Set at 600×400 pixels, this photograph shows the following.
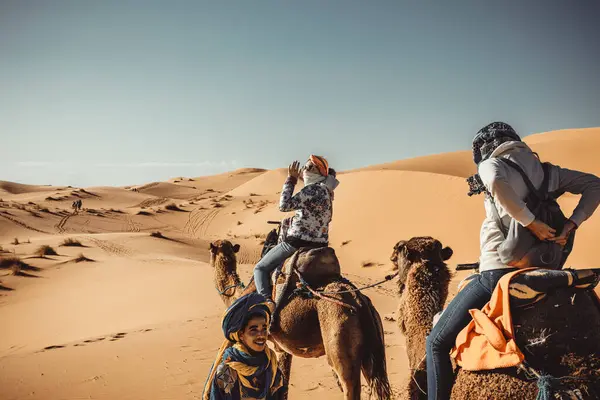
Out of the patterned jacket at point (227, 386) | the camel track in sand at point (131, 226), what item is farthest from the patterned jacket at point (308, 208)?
the camel track in sand at point (131, 226)

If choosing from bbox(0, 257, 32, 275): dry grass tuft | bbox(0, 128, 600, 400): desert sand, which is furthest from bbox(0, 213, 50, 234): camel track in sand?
bbox(0, 257, 32, 275): dry grass tuft

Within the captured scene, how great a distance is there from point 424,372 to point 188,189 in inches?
3186

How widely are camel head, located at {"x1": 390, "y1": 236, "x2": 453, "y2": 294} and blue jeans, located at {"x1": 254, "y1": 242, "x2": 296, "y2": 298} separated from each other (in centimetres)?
184

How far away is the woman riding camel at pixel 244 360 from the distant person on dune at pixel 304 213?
7.27ft

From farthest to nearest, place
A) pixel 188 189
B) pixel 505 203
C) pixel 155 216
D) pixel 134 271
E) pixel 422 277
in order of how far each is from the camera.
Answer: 1. pixel 188 189
2. pixel 155 216
3. pixel 134 271
4. pixel 422 277
5. pixel 505 203

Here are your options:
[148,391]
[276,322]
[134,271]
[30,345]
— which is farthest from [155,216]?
[276,322]

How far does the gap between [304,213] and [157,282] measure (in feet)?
42.9

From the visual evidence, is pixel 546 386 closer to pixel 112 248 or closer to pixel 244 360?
pixel 244 360

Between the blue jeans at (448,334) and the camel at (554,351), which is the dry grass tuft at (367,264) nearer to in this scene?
the blue jeans at (448,334)

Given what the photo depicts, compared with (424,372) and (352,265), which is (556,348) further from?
(352,265)

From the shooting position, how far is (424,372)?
129 inches

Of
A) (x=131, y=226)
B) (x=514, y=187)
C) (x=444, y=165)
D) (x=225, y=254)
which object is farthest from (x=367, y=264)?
(x=444, y=165)

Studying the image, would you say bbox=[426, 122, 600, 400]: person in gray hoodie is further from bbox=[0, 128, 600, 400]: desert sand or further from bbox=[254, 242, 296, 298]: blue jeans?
bbox=[254, 242, 296, 298]: blue jeans

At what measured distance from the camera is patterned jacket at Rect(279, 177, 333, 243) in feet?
16.9
